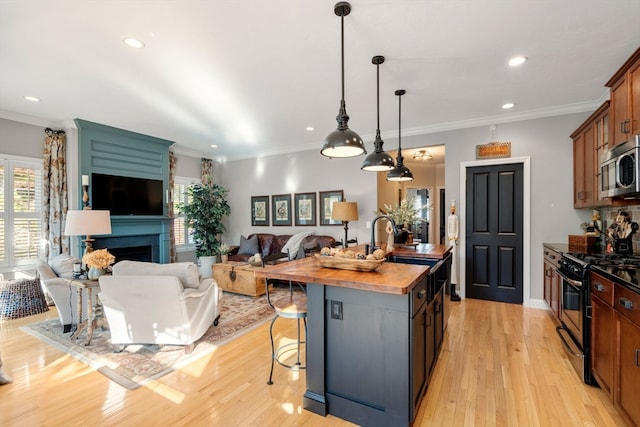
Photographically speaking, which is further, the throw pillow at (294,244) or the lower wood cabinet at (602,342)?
the throw pillow at (294,244)

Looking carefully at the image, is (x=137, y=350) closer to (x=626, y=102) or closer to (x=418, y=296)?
(x=418, y=296)

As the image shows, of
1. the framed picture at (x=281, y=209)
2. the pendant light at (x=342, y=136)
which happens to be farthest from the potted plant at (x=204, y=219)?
the pendant light at (x=342, y=136)

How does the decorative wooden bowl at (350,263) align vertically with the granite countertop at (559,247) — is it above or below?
above

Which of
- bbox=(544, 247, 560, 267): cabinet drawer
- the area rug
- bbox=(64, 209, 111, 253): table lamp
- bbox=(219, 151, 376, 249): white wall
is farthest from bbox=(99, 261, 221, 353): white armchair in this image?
bbox=(544, 247, 560, 267): cabinet drawer

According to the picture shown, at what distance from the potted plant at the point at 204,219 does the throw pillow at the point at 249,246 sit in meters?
0.52

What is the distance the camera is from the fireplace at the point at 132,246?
16.2 feet

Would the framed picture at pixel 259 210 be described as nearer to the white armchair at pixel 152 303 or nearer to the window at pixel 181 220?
the window at pixel 181 220

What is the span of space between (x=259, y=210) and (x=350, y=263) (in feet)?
16.8

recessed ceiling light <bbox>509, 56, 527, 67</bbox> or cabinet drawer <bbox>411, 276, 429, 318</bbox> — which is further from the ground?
recessed ceiling light <bbox>509, 56, 527, 67</bbox>

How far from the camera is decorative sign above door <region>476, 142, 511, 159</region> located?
4.35 meters

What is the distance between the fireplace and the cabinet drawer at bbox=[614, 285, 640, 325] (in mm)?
6171

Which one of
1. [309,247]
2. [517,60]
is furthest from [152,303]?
[517,60]

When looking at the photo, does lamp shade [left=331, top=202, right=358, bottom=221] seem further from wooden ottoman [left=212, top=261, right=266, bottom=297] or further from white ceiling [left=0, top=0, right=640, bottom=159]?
wooden ottoman [left=212, top=261, right=266, bottom=297]

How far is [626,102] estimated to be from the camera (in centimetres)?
256
